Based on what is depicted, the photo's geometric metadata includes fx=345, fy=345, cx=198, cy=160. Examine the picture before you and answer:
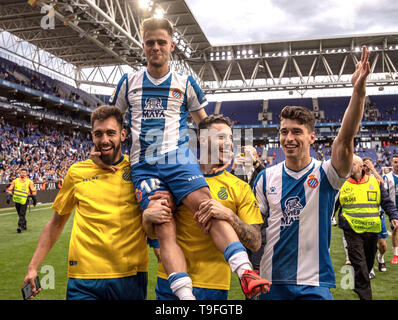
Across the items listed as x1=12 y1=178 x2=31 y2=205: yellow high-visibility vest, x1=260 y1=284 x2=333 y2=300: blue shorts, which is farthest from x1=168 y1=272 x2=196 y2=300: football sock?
x1=12 y1=178 x2=31 y2=205: yellow high-visibility vest

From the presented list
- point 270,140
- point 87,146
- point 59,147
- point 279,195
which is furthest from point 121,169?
point 270,140

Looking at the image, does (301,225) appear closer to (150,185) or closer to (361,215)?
(150,185)

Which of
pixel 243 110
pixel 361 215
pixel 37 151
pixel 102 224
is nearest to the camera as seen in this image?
pixel 102 224

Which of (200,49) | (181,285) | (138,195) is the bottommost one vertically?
(181,285)

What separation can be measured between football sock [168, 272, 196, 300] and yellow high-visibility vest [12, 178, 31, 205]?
10849mm

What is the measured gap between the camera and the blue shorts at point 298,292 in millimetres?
2502

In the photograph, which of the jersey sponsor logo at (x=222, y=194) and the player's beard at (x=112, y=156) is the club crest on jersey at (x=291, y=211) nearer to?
the jersey sponsor logo at (x=222, y=194)

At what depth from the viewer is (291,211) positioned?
108 inches

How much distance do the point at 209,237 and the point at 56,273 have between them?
4998 millimetres

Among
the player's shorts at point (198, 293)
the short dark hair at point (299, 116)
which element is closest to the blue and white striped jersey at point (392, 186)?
the short dark hair at point (299, 116)

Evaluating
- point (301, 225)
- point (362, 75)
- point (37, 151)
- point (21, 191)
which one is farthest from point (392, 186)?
point (37, 151)

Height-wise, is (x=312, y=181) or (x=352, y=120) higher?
(x=352, y=120)

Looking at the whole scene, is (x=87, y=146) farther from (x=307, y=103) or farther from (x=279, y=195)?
(x=279, y=195)

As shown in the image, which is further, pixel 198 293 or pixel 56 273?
pixel 56 273
